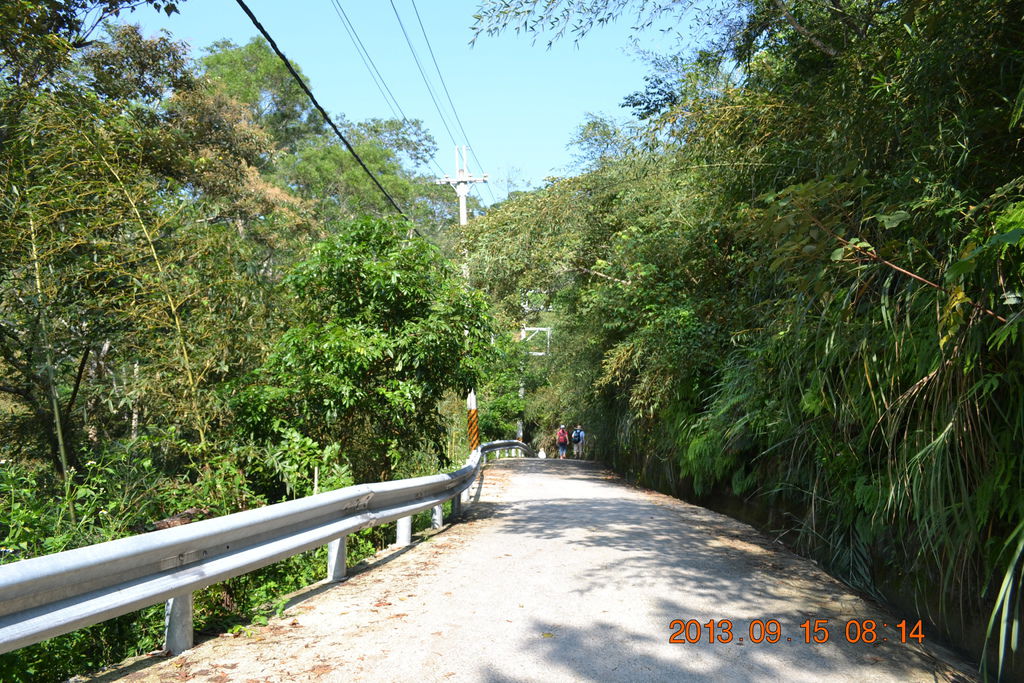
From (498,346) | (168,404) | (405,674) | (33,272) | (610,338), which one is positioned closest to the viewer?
(405,674)

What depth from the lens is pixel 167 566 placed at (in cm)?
459

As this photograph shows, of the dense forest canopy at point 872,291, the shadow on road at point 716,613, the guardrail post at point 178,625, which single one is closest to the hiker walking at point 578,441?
the dense forest canopy at point 872,291

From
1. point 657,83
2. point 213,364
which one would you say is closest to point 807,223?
point 213,364

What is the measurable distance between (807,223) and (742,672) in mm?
2974

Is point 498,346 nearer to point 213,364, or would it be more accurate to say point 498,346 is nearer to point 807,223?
point 213,364

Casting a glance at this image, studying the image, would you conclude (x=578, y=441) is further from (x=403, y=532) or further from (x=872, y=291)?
(x=872, y=291)

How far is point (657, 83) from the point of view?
16469 millimetres

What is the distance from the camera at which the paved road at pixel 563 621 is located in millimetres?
4602
